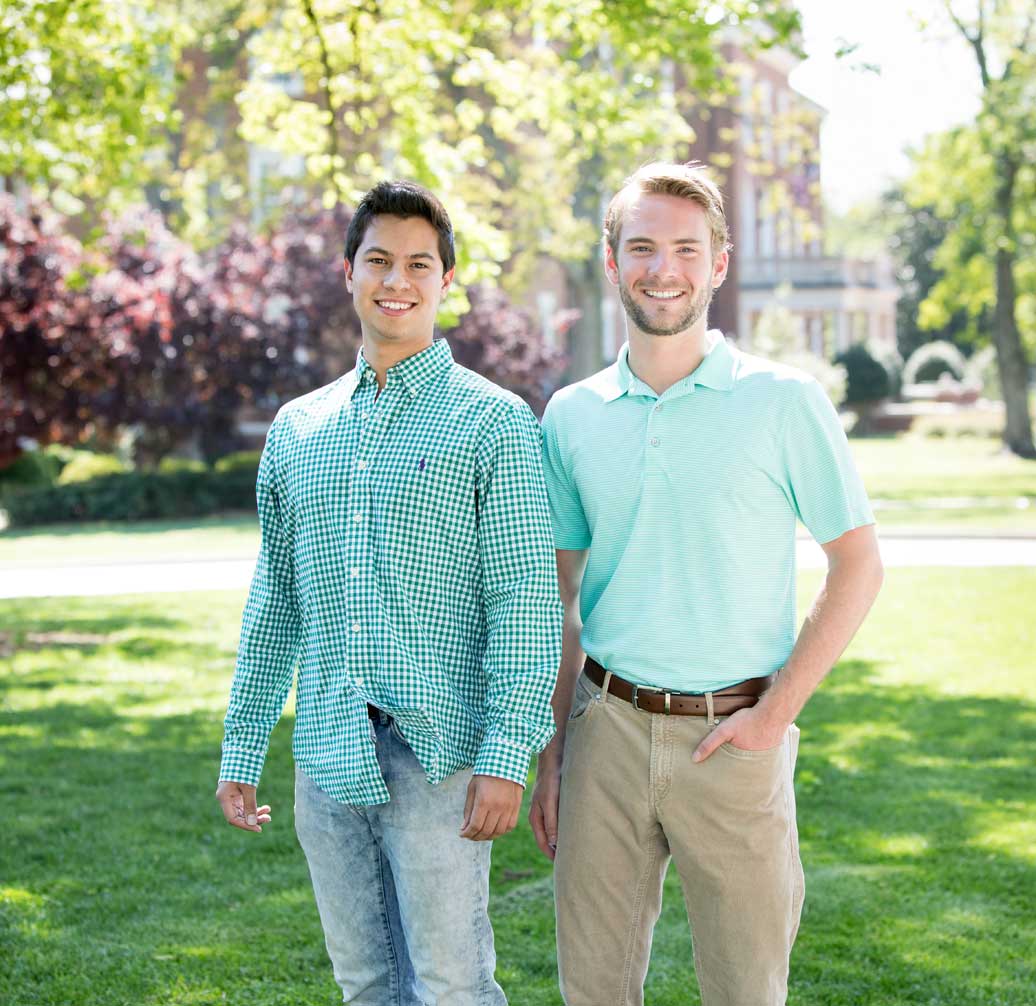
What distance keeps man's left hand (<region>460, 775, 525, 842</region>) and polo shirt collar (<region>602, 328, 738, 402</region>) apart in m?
0.81

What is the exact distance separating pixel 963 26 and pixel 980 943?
25999 millimetres

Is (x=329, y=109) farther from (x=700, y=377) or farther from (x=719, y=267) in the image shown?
(x=700, y=377)

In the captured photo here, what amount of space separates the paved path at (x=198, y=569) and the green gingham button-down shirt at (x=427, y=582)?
10.8m

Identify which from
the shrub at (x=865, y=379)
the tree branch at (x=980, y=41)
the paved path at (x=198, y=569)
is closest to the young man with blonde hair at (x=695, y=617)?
the paved path at (x=198, y=569)

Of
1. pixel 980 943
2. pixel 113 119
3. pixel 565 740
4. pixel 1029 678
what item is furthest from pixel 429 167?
pixel 565 740

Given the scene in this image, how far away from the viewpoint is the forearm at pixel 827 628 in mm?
2834

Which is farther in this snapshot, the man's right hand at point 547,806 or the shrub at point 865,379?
the shrub at point 865,379

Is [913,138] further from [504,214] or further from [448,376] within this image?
[448,376]

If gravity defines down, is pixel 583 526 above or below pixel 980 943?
above

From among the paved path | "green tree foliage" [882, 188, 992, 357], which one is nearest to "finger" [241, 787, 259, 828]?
the paved path

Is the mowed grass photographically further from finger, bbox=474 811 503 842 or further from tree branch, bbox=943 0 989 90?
finger, bbox=474 811 503 842

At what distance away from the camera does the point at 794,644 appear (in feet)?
9.64

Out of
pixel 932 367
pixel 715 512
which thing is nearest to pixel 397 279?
pixel 715 512

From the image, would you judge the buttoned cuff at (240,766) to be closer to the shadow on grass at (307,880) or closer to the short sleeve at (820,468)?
the short sleeve at (820,468)
